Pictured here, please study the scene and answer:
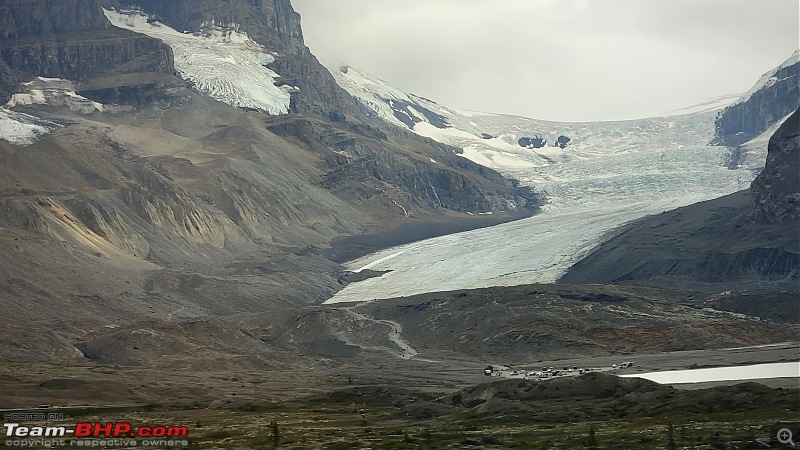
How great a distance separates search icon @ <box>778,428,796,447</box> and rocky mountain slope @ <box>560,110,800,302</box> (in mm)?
92759

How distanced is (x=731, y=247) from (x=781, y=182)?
37.3 ft

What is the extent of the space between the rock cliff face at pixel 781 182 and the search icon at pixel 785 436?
11378 centimetres

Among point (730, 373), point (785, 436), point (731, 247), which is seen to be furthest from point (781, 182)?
point (785, 436)

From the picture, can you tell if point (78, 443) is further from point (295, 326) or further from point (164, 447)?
point (295, 326)

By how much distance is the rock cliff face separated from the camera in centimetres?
15938

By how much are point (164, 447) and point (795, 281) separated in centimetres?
10928

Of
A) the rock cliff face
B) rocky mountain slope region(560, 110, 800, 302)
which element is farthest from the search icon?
the rock cliff face

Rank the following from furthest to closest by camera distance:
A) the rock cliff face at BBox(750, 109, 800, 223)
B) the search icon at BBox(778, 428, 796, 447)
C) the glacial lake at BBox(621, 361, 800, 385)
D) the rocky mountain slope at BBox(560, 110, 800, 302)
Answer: the rock cliff face at BBox(750, 109, 800, 223) → the rocky mountain slope at BBox(560, 110, 800, 302) → the glacial lake at BBox(621, 361, 800, 385) → the search icon at BBox(778, 428, 796, 447)

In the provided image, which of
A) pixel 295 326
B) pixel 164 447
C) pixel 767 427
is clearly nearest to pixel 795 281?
pixel 295 326

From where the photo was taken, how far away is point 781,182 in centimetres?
16338

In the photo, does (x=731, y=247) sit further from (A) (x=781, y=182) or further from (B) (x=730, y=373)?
(B) (x=730, y=373)

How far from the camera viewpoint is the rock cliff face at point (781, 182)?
15938 centimetres

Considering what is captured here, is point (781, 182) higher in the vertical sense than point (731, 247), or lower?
higher

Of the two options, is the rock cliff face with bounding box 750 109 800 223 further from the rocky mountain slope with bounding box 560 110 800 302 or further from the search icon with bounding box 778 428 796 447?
the search icon with bounding box 778 428 796 447
